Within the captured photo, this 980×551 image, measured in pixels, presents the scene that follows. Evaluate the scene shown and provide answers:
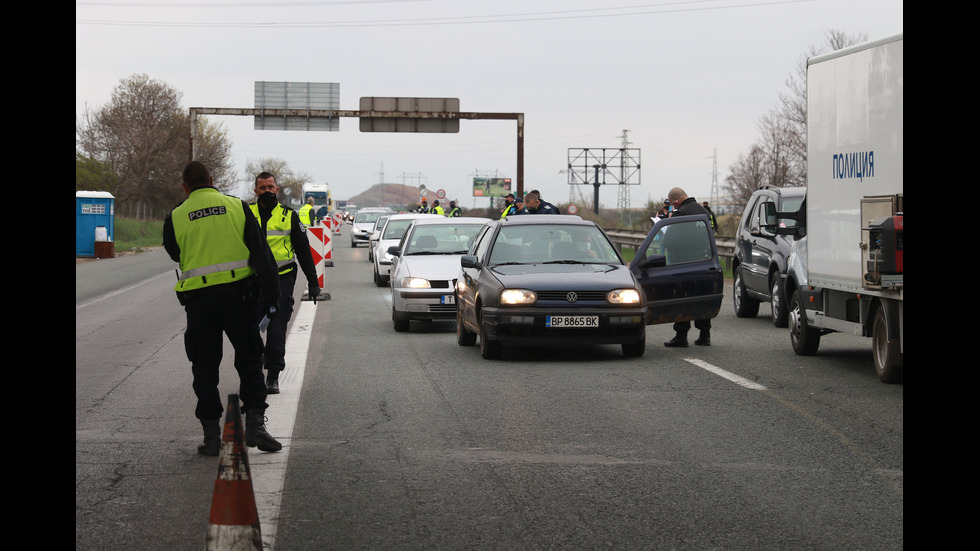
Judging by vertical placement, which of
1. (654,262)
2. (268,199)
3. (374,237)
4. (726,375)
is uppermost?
(268,199)

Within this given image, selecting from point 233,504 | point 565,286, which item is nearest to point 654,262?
point 565,286

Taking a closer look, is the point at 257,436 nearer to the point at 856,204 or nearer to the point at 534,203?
the point at 856,204

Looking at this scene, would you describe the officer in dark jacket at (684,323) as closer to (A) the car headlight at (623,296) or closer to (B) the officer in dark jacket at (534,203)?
(A) the car headlight at (623,296)

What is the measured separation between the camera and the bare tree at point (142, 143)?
71.4 m

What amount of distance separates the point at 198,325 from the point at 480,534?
269 centimetres

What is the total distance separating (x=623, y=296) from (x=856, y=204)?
247 centimetres

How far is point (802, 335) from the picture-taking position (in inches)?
503

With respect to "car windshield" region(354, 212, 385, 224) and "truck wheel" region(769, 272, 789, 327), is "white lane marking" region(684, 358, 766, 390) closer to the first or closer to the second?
"truck wheel" region(769, 272, 789, 327)

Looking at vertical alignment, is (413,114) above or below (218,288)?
above

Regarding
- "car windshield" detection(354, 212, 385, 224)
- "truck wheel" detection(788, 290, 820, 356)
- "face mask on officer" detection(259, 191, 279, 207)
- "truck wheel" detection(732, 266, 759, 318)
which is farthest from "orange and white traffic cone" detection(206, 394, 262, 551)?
"car windshield" detection(354, 212, 385, 224)

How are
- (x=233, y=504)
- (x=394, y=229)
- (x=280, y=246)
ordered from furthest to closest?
(x=394, y=229)
(x=280, y=246)
(x=233, y=504)

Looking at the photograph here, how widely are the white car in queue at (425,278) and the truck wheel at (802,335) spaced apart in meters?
4.53
